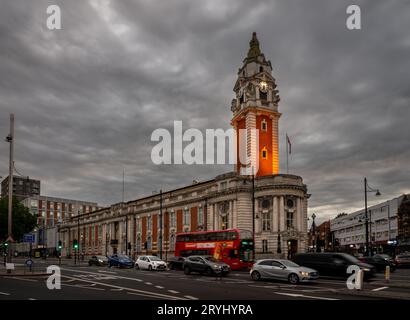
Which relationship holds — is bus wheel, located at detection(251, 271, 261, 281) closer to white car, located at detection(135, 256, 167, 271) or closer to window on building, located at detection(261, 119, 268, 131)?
white car, located at detection(135, 256, 167, 271)

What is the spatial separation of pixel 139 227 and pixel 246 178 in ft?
111

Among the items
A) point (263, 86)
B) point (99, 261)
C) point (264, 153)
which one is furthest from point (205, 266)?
point (263, 86)

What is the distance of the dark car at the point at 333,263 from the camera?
3040cm

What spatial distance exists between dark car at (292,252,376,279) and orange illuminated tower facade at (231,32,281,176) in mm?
38287

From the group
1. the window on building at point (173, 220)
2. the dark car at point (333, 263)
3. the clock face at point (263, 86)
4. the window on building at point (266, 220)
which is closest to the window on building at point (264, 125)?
the clock face at point (263, 86)

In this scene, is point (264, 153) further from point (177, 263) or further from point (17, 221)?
point (17, 221)

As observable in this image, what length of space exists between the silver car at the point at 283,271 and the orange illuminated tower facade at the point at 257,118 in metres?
41.4

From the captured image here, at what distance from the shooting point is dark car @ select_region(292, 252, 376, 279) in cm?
3040

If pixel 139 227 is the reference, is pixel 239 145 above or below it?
above

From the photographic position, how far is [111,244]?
333ft

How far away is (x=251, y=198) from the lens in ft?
226

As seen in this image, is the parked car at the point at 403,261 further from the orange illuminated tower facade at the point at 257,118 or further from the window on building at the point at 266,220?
the orange illuminated tower facade at the point at 257,118

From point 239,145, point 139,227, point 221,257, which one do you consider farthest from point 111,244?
point 221,257
